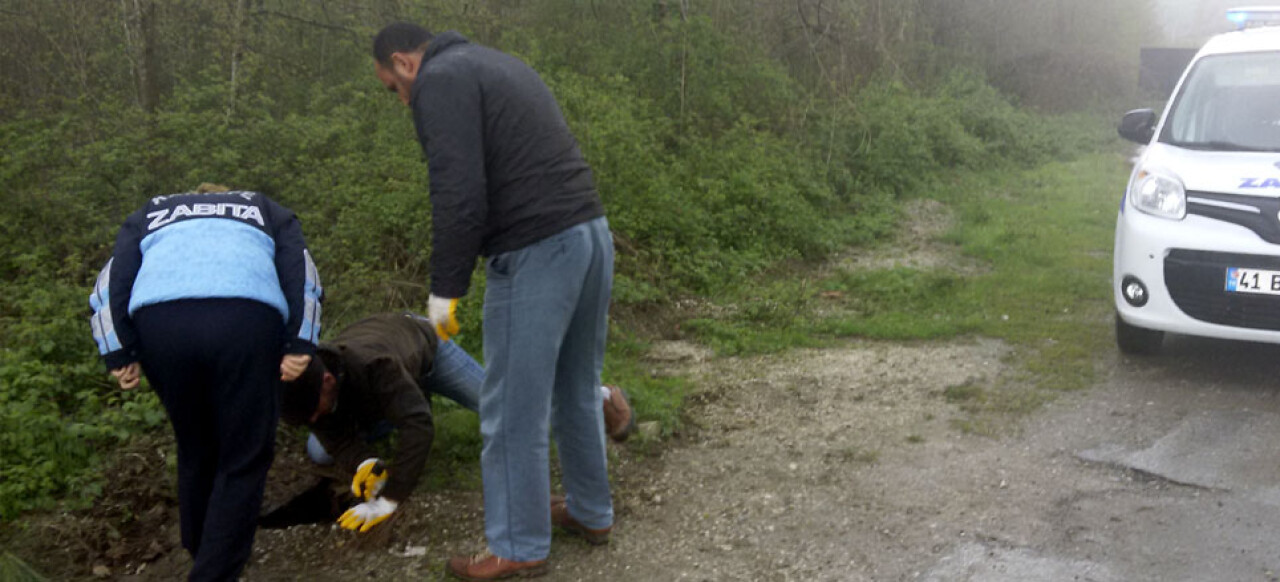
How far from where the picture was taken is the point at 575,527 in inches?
171

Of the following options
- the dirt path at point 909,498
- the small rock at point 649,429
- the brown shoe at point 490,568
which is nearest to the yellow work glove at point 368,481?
the dirt path at point 909,498

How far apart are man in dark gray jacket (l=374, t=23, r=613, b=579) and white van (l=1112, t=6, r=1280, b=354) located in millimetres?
3686

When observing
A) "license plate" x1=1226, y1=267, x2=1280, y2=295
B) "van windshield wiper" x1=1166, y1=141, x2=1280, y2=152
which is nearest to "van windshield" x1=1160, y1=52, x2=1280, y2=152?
"van windshield wiper" x1=1166, y1=141, x2=1280, y2=152

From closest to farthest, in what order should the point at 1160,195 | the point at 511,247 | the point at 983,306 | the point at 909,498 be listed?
the point at 511,247, the point at 909,498, the point at 1160,195, the point at 983,306

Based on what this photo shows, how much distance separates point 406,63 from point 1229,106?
17.7 ft

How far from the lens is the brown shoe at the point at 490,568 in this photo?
13.0ft

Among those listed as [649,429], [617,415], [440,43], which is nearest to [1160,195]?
[649,429]

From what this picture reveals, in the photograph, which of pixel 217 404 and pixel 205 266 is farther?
pixel 217 404

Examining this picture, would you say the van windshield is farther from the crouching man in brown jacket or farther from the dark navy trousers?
the dark navy trousers

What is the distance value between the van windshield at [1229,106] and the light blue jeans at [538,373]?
175 inches

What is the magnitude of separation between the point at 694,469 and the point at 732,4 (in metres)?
9.67

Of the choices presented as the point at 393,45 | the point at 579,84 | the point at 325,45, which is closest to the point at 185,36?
the point at 325,45

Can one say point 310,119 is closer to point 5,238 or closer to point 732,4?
point 5,238

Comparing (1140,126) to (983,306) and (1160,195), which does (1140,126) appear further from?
(983,306)
